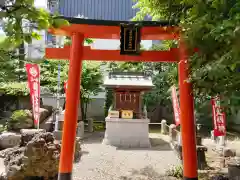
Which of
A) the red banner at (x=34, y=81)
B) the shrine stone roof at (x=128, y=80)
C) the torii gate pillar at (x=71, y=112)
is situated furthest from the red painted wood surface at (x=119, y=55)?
the shrine stone roof at (x=128, y=80)

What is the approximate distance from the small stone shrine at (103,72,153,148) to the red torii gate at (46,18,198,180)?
21.9ft

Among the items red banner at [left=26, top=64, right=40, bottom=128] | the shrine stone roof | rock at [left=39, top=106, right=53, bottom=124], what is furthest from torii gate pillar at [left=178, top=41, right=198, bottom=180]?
rock at [left=39, top=106, right=53, bottom=124]

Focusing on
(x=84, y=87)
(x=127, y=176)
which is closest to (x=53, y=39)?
(x=84, y=87)

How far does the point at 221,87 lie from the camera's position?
3803 millimetres

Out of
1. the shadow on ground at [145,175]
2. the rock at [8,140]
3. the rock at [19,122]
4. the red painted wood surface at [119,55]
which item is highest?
the red painted wood surface at [119,55]

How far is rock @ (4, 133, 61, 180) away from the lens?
21.9ft

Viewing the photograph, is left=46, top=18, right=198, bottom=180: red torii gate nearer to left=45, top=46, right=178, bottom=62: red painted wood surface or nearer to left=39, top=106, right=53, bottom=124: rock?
left=45, top=46, right=178, bottom=62: red painted wood surface

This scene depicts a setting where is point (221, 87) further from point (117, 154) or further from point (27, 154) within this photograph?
point (117, 154)

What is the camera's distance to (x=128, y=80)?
1479 cm

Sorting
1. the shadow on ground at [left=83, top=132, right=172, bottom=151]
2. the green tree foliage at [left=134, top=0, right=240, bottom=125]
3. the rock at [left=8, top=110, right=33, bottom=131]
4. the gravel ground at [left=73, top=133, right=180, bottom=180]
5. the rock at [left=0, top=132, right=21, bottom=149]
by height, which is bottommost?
the gravel ground at [left=73, top=133, right=180, bottom=180]

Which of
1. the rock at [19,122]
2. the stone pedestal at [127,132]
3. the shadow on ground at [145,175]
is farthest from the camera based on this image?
the rock at [19,122]

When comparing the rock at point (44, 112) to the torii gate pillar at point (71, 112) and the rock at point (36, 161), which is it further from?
the torii gate pillar at point (71, 112)

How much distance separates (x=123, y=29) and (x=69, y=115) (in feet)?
7.76

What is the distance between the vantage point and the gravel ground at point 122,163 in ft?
26.2
